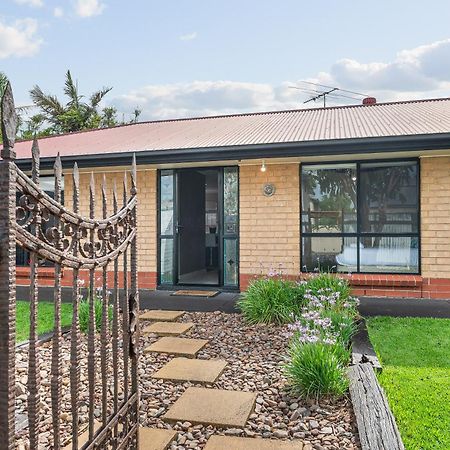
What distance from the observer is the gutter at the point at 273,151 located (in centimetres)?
673

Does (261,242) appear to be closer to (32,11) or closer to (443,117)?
(443,117)

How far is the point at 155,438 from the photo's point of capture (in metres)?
2.86

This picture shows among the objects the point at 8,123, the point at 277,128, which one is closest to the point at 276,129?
the point at 277,128

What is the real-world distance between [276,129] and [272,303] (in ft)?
15.9

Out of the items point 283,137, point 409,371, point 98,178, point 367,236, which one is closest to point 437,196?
point 367,236

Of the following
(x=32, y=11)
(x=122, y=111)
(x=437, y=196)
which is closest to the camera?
(x=437, y=196)

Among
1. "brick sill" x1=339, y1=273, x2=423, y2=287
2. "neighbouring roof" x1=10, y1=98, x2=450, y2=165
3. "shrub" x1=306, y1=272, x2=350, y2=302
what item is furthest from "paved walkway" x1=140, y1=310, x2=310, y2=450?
"neighbouring roof" x1=10, y1=98, x2=450, y2=165

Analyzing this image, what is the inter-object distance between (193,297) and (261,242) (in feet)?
5.41

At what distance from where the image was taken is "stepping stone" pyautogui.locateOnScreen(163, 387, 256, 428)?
3.12 metres

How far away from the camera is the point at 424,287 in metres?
7.55

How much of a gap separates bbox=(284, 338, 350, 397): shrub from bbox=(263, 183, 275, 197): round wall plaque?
4.84 meters

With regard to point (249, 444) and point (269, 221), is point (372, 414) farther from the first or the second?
point (269, 221)

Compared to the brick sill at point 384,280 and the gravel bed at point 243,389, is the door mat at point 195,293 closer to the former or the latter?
the brick sill at point 384,280

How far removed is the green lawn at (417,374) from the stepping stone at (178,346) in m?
1.93
